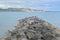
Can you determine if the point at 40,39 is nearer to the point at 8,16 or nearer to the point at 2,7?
the point at 8,16

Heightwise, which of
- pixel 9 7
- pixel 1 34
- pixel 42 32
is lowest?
pixel 1 34

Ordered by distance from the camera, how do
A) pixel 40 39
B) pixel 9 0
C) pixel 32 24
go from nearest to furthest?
pixel 40 39
pixel 32 24
pixel 9 0

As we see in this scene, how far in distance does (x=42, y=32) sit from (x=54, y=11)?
0.65 m

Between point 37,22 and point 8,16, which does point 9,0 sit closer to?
point 8,16

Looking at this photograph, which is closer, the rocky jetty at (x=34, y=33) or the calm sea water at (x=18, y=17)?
the rocky jetty at (x=34, y=33)

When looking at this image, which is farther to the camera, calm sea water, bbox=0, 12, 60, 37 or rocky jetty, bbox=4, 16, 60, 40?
calm sea water, bbox=0, 12, 60, 37

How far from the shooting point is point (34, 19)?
94.0 inches

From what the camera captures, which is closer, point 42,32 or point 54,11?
point 42,32

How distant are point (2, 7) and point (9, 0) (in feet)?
0.64

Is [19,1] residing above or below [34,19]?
above

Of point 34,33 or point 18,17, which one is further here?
point 18,17

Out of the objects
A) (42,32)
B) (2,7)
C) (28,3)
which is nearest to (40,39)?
(42,32)

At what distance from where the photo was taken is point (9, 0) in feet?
9.04

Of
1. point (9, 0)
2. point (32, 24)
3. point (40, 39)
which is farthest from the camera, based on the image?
point (9, 0)
